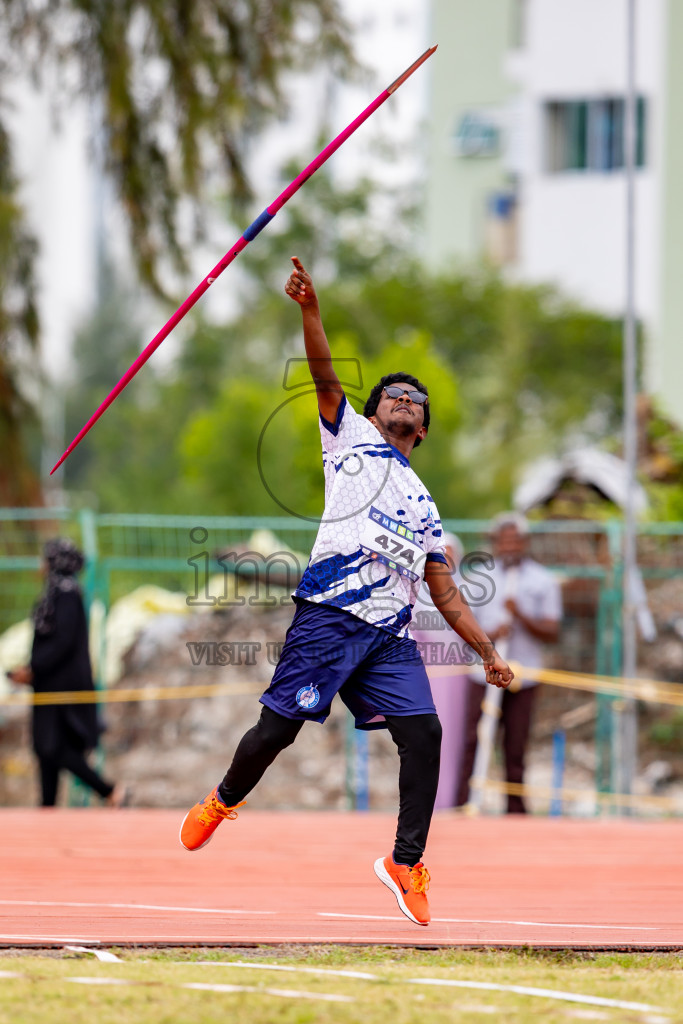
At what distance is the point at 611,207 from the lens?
2694 centimetres

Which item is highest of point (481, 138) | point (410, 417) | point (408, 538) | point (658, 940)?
point (481, 138)

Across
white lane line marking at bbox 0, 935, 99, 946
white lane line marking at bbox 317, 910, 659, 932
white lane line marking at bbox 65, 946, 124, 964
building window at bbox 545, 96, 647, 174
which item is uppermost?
building window at bbox 545, 96, 647, 174

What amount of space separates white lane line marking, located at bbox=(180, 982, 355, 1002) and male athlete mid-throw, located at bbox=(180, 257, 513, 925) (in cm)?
119

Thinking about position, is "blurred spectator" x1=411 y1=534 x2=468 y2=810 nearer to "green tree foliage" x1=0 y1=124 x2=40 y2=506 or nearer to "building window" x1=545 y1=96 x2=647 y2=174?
"green tree foliage" x1=0 y1=124 x2=40 y2=506

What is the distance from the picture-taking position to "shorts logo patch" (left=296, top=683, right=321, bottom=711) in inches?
180

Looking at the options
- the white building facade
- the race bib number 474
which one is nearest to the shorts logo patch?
the race bib number 474

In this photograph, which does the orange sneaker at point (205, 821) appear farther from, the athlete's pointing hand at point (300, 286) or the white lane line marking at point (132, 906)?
the athlete's pointing hand at point (300, 286)

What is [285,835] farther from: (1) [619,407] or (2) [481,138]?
(2) [481,138]

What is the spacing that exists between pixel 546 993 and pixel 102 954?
125 centimetres

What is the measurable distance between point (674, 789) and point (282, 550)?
375 centimetres

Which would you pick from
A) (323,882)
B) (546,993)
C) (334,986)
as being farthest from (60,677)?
(546,993)

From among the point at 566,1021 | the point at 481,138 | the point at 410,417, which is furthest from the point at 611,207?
the point at 566,1021

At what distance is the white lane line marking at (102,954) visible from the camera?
3.82 m

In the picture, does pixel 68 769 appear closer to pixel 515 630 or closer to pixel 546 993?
pixel 515 630
